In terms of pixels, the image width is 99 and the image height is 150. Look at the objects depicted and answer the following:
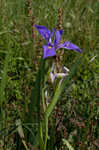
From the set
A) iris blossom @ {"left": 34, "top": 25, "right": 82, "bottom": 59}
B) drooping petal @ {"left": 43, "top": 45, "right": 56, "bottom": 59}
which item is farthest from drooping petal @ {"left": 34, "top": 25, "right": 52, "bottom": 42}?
drooping petal @ {"left": 43, "top": 45, "right": 56, "bottom": 59}

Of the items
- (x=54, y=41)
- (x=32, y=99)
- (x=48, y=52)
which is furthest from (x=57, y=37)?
(x=32, y=99)

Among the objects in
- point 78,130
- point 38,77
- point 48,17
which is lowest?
point 78,130

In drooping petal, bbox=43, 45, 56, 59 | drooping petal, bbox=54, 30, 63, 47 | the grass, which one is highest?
drooping petal, bbox=54, 30, 63, 47

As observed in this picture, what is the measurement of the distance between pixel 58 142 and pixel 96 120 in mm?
307

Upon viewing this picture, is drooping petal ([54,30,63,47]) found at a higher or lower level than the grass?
higher

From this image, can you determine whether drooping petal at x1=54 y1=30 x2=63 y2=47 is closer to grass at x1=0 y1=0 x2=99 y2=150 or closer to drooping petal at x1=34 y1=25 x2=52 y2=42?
drooping petal at x1=34 y1=25 x2=52 y2=42

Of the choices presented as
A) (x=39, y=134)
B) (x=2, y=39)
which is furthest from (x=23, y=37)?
(x=39, y=134)

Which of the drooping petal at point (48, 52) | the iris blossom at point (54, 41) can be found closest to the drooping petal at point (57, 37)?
the iris blossom at point (54, 41)

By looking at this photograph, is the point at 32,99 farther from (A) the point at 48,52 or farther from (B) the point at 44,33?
(B) the point at 44,33

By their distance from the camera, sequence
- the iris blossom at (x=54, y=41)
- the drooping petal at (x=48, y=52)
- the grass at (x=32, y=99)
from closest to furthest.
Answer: the drooping petal at (x=48, y=52) < the iris blossom at (x=54, y=41) < the grass at (x=32, y=99)

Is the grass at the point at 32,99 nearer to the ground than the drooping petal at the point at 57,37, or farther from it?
nearer to the ground

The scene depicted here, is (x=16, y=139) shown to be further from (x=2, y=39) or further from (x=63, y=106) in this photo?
(x=2, y=39)

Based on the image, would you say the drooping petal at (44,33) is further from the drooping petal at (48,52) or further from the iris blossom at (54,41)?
the drooping petal at (48,52)

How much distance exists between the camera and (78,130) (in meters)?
1.65
